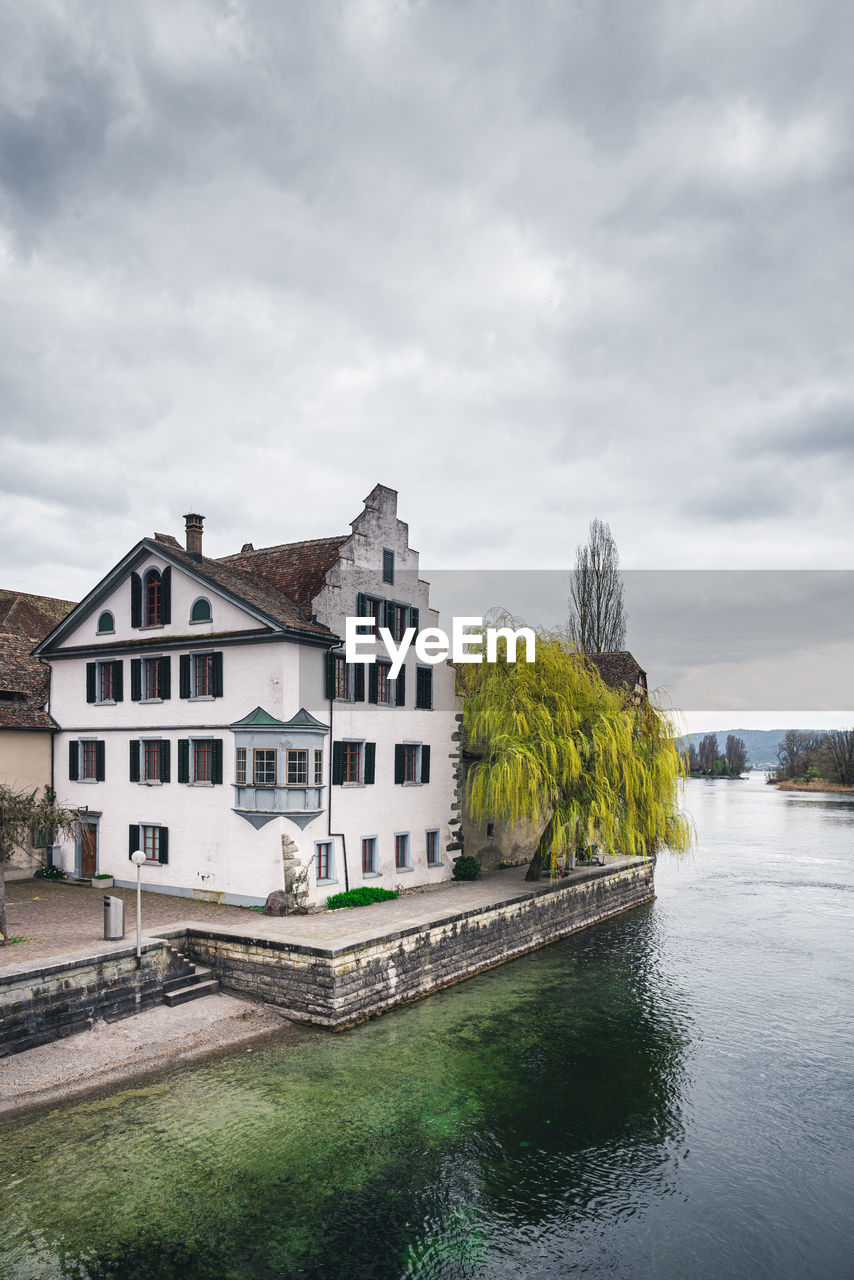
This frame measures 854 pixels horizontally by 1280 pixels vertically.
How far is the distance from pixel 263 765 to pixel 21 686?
13.1 meters

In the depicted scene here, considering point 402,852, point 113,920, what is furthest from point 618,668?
point 113,920

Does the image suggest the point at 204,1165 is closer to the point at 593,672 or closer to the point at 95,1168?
the point at 95,1168

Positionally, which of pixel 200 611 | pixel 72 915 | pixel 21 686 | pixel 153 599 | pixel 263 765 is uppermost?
pixel 153 599

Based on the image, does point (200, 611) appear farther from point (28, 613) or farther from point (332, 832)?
point (28, 613)

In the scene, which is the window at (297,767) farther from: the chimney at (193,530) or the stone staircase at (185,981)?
the chimney at (193,530)

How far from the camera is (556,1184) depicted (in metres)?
12.6

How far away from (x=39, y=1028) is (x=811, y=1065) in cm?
1576

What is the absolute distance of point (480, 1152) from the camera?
13.4 m

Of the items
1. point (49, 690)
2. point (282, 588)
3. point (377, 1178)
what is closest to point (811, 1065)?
point (377, 1178)

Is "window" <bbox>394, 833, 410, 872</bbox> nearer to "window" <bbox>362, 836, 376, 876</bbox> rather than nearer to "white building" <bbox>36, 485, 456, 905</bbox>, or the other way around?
"white building" <bbox>36, 485, 456, 905</bbox>

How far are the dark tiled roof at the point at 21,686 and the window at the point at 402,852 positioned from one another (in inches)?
524

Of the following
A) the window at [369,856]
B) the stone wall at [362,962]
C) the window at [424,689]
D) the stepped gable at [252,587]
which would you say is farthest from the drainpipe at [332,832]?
the window at [424,689]

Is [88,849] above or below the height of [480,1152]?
above

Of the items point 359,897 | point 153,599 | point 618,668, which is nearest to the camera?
point 359,897
